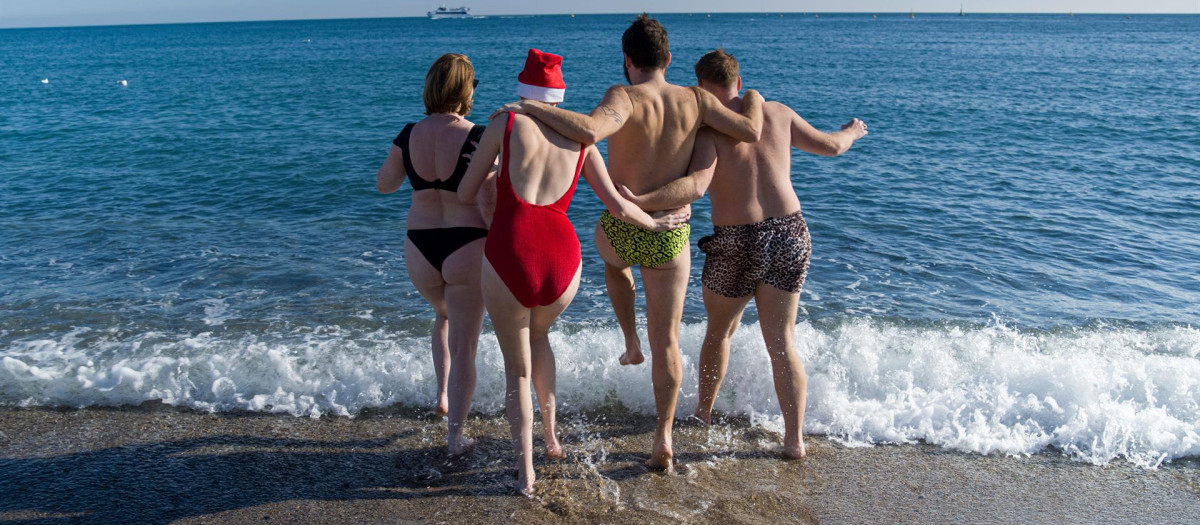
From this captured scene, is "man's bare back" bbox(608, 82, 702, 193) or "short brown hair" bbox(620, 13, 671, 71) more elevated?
"short brown hair" bbox(620, 13, 671, 71)

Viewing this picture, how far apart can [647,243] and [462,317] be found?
99 centimetres

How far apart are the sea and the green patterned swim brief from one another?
4.49 ft

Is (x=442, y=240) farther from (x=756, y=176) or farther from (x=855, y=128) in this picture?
(x=855, y=128)

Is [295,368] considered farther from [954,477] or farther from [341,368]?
[954,477]

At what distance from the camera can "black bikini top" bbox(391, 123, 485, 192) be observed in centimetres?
361

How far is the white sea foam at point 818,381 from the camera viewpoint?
4.39 meters

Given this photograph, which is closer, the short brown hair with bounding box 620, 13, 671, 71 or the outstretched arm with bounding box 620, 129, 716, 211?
the short brown hair with bounding box 620, 13, 671, 71

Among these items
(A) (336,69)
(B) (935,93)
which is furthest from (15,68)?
(B) (935,93)

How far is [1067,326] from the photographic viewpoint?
6.38 m

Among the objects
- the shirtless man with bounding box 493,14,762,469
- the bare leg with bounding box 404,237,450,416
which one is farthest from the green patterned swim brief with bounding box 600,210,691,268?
the bare leg with bounding box 404,237,450,416

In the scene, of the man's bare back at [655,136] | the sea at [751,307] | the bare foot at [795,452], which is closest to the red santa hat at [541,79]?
the man's bare back at [655,136]

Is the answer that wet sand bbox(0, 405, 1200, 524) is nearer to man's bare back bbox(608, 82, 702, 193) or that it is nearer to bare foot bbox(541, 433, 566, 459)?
bare foot bbox(541, 433, 566, 459)

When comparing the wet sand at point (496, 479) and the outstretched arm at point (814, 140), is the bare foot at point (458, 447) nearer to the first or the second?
the wet sand at point (496, 479)

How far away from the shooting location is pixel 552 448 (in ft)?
12.8
